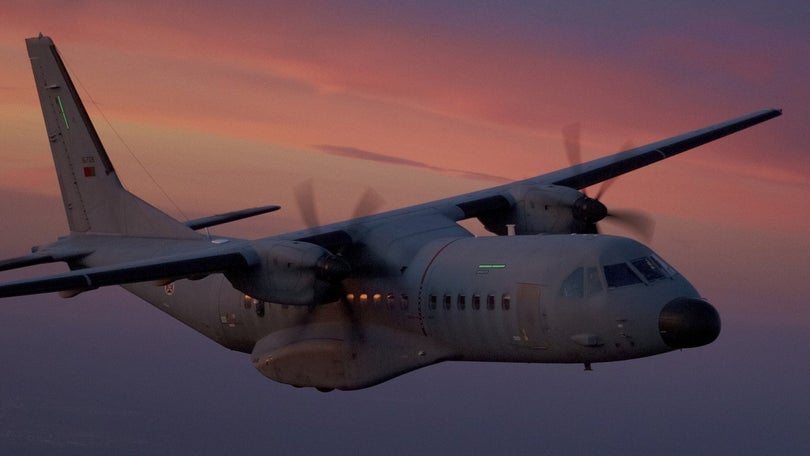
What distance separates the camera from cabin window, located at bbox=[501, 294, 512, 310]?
2325 centimetres

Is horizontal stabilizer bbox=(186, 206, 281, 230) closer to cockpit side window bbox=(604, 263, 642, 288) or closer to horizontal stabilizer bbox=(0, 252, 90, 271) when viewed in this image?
horizontal stabilizer bbox=(0, 252, 90, 271)

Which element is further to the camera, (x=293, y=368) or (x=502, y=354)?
(x=293, y=368)

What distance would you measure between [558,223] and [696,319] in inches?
319

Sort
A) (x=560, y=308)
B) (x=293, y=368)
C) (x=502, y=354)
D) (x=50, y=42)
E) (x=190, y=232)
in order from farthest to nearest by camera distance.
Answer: (x=50, y=42) < (x=190, y=232) < (x=293, y=368) < (x=502, y=354) < (x=560, y=308)

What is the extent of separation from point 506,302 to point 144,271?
7.60m

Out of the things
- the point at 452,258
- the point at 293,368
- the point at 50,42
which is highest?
the point at 50,42

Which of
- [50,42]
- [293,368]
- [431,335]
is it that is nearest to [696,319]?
[431,335]

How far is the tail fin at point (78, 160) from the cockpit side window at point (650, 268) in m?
15.0

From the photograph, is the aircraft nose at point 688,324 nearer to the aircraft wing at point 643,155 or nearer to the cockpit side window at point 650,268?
the cockpit side window at point 650,268

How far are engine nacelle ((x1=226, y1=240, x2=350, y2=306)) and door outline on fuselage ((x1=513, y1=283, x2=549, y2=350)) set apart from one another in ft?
12.6

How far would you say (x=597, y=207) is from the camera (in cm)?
2816

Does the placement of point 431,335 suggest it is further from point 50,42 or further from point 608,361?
point 50,42

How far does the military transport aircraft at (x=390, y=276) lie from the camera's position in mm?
22203

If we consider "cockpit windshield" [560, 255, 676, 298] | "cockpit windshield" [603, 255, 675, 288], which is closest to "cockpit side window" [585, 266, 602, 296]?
"cockpit windshield" [560, 255, 676, 298]
